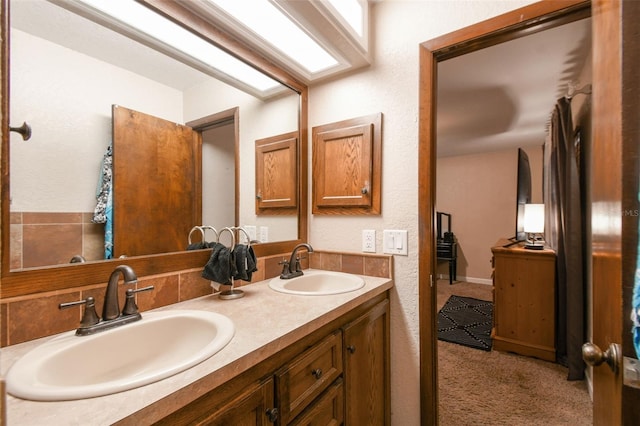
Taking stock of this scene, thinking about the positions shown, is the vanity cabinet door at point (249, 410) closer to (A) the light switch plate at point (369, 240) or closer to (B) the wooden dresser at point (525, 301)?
(A) the light switch plate at point (369, 240)

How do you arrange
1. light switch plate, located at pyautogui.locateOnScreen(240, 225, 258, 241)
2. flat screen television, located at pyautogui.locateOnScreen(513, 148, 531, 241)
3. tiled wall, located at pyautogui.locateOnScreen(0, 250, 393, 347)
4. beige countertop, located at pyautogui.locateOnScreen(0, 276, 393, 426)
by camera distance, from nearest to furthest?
beige countertop, located at pyautogui.locateOnScreen(0, 276, 393, 426)
tiled wall, located at pyautogui.locateOnScreen(0, 250, 393, 347)
light switch plate, located at pyautogui.locateOnScreen(240, 225, 258, 241)
flat screen television, located at pyautogui.locateOnScreen(513, 148, 531, 241)

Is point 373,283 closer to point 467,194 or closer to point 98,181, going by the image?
point 98,181

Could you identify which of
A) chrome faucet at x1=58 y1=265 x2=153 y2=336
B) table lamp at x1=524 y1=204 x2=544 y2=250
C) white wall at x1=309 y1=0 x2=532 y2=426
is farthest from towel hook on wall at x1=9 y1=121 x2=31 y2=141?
table lamp at x1=524 y1=204 x2=544 y2=250

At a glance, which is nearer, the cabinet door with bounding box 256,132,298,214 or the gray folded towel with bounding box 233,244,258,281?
the gray folded towel with bounding box 233,244,258,281

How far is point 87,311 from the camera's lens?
862 mm

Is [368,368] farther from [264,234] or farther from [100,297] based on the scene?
[100,297]

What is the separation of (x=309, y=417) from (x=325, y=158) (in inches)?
51.7

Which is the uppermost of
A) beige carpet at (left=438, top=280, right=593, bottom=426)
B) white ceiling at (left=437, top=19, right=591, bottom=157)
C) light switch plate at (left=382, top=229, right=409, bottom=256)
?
white ceiling at (left=437, top=19, right=591, bottom=157)

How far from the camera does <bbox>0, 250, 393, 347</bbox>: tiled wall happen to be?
2.64 ft

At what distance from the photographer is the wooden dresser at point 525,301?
2355mm

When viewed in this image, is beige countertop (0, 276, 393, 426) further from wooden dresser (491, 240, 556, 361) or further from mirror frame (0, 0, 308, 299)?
wooden dresser (491, 240, 556, 361)

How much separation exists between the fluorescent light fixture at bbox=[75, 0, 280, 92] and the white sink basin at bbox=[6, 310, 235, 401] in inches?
42.9

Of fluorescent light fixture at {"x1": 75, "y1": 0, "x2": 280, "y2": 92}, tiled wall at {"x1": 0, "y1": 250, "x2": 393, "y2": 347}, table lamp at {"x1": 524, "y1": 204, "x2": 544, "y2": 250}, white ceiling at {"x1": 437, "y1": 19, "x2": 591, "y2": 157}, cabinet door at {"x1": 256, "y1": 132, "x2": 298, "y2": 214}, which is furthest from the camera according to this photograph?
table lamp at {"x1": 524, "y1": 204, "x2": 544, "y2": 250}

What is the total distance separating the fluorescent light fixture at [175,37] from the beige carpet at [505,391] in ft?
7.47
